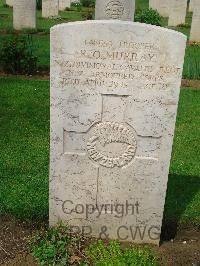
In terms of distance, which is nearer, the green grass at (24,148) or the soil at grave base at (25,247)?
the soil at grave base at (25,247)

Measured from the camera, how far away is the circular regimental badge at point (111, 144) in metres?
3.51

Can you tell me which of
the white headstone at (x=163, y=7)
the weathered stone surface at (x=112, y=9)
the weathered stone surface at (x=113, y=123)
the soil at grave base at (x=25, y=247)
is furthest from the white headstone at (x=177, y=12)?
the weathered stone surface at (x=113, y=123)

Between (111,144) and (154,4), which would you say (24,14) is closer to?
(154,4)

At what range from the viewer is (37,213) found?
14.1 feet

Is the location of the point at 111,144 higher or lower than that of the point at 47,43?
higher

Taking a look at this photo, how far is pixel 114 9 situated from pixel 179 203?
687 cm

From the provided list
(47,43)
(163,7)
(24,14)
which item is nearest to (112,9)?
(47,43)

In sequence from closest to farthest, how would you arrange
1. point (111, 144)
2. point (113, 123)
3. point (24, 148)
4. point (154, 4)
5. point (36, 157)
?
point (113, 123), point (111, 144), point (36, 157), point (24, 148), point (154, 4)

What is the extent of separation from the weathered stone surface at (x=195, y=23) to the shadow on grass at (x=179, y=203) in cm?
1017

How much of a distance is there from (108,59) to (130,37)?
0.74ft

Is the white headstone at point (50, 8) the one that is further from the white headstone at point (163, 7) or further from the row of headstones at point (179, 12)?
the white headstone at point (163, 7)

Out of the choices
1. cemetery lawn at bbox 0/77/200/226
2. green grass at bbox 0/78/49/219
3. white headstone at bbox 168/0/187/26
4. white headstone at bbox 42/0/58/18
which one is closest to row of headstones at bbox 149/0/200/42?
white headstone at bbox 168/0/187/26

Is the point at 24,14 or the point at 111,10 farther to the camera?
the point at 24,14

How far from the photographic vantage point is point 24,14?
1501cm
